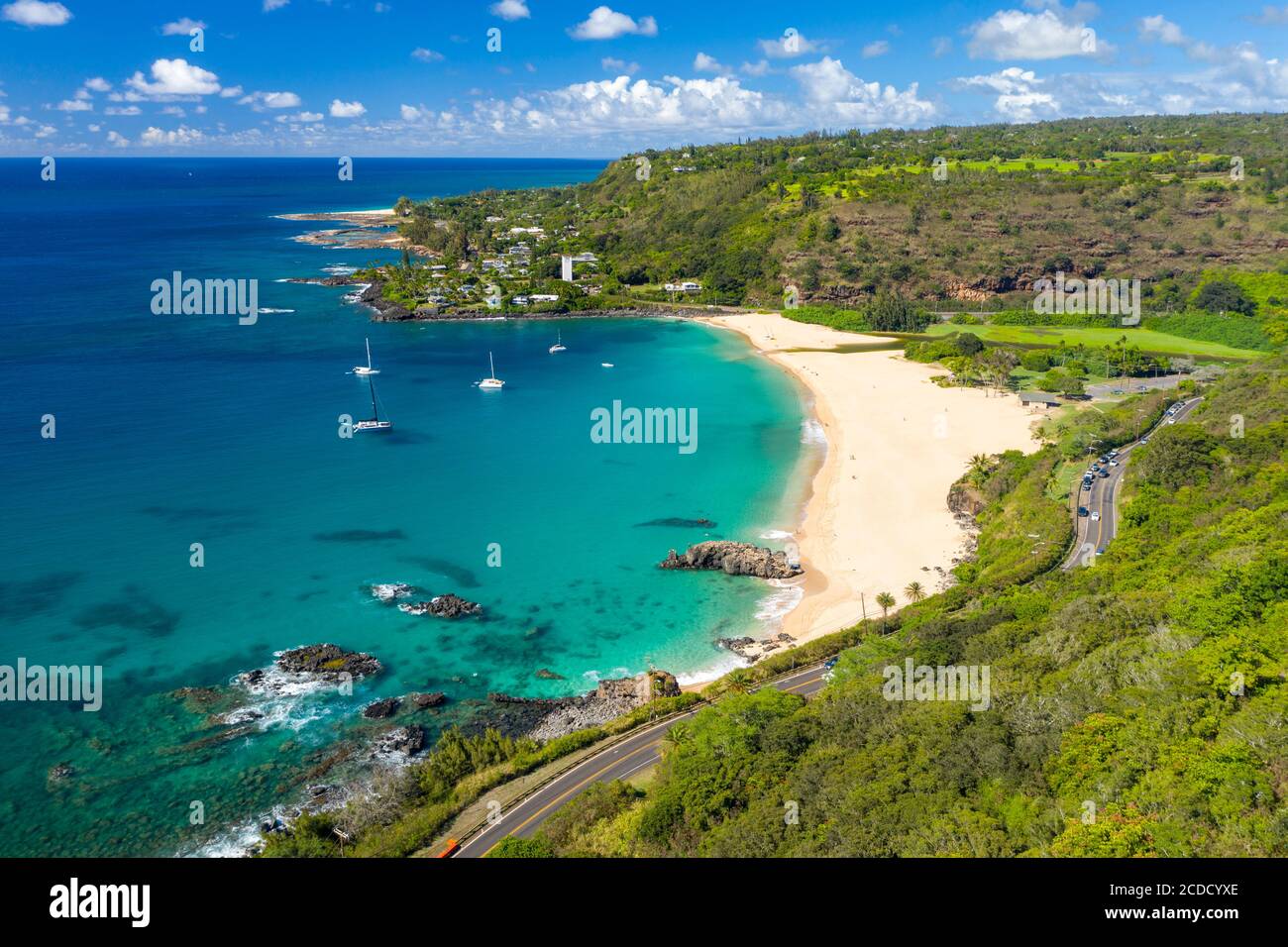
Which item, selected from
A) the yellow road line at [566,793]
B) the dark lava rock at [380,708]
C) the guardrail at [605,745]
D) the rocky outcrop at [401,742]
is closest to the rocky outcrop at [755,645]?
the guardrail at [605,745]

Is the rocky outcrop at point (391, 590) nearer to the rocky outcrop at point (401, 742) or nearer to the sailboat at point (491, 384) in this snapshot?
the rocky outcrop at point (401, 742)

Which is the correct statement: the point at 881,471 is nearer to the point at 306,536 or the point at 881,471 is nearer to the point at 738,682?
→ the point at 738,682

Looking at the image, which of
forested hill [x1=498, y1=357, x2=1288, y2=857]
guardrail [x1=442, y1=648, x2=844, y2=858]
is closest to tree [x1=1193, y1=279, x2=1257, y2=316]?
forested hill [x1=498, y1=357, x2=1288, y2=857]

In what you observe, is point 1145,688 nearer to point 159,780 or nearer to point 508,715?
point 508,715

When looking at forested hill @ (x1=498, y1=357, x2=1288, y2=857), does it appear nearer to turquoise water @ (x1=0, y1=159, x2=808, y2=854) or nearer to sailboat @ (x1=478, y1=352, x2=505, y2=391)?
turquoise water @ (x1=0, y1=159, x2=808, y2=854)

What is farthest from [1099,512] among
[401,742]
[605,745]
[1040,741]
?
[401,742]

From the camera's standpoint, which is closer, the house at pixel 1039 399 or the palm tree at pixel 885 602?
the palm tree at pixel 885 602
